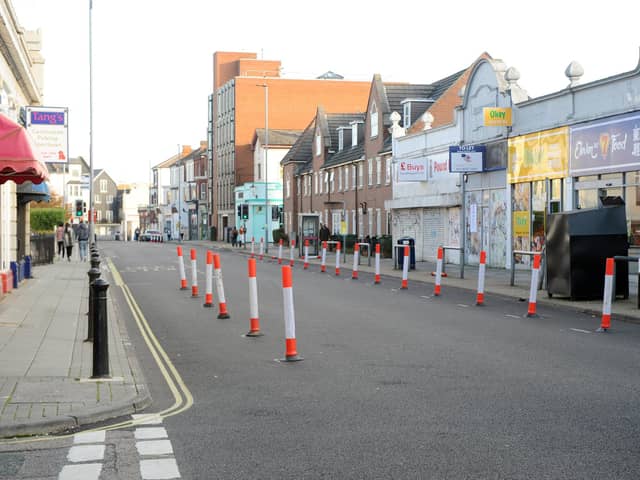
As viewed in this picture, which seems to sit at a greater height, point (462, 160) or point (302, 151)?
point (302, 151)

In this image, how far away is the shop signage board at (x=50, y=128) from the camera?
2498 centimetres

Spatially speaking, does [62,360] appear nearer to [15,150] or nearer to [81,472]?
[15,150]

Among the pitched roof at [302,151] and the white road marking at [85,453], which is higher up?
the pitched roof at [302,151]

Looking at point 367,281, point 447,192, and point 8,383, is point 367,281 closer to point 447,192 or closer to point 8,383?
point 447,192

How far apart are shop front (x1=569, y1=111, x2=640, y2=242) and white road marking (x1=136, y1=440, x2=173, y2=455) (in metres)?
16.8

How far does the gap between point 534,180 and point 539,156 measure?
2.95 feet

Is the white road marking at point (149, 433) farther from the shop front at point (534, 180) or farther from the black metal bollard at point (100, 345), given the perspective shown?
the shop front at point (534, 180)

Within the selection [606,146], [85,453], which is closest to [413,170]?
[606,146]

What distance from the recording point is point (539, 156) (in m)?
29.4

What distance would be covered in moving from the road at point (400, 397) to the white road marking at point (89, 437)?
0.10 m

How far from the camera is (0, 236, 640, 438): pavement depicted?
24.3ft

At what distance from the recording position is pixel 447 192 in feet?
126

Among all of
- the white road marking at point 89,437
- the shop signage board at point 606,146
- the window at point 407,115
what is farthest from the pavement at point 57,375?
the window at point 407,115

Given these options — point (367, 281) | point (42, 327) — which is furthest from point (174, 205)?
point (42, 327)
